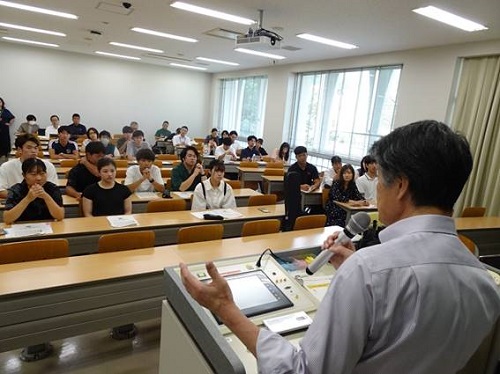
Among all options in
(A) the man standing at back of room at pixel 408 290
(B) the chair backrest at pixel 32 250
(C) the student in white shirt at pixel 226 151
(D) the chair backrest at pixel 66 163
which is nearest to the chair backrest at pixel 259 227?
(B) the chair backrest at pixel 32 250

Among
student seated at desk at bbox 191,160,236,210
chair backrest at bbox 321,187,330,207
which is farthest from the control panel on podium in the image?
chair backrest at bbox 321,187,330,207

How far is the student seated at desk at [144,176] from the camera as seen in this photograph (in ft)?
14.7

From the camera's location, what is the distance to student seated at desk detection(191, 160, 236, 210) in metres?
4.04

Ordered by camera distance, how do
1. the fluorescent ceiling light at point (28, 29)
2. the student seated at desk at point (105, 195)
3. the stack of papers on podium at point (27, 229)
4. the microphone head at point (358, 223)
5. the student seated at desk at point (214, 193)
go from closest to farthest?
1. the microphone head at point (358, 223)
2. the stack of papers on podium at point (27, 229)
3. the student seated at desk at point (105, 195)
4. the student seated at desk at point (214, 193)
5. the fluorescent ceiling light at point (28, 29)

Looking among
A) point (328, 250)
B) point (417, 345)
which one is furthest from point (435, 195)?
point (328, 250)

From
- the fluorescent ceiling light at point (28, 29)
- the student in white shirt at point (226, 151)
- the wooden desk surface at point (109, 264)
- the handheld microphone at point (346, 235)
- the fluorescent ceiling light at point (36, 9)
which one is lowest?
the wooden desk surface at point (109, 264)

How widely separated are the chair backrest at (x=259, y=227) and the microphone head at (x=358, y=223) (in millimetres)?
1897

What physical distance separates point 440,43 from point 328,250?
19.6 feet

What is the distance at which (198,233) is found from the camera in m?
3.00

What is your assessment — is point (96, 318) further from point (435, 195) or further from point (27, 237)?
point (435, 195)

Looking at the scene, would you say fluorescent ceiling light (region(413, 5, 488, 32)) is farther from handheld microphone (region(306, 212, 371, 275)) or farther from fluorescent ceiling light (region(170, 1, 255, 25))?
handheld microphone (region(306, 212, 371, 275))

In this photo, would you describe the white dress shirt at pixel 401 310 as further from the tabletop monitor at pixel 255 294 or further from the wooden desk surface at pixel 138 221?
the wooden desk surface at pixel 138 221

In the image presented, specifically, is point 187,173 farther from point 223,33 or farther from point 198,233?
point 223,33

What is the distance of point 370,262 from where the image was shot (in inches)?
28.2
